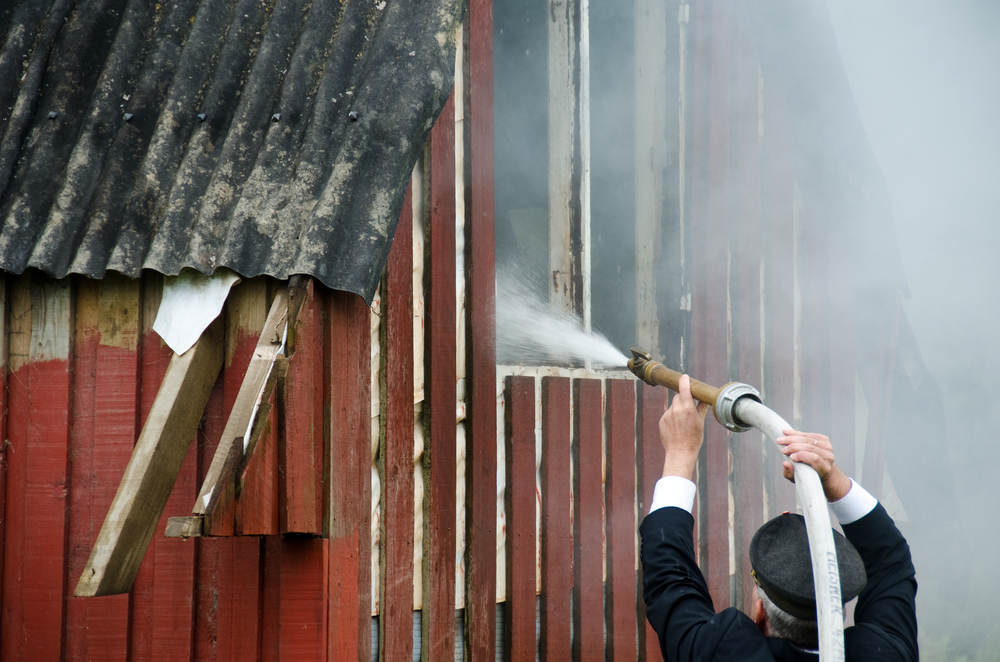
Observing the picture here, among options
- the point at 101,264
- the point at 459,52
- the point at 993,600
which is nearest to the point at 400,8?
the point at 459,52

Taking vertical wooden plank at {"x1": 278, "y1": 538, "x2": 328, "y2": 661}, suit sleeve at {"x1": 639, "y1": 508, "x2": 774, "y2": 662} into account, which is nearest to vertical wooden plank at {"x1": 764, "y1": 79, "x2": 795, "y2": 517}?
suit sleeve at {"x1": 639, "y1": 508, "x2": 774, "y2": 662}

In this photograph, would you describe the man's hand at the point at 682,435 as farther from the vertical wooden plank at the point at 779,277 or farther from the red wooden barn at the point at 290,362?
the vertical wooden plank at the point at 779,277

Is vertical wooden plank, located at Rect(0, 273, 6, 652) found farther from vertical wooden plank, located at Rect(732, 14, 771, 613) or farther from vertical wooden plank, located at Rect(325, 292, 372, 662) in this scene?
vertical wooden plank, located at Rect(732, 14, 771, 613)

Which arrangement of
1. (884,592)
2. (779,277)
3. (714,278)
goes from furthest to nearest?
(779,277) → (714,278) → (884,592)

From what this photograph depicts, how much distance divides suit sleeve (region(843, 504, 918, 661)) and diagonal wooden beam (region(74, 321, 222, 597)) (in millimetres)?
2115

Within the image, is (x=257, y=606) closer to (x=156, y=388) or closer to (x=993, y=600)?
(x=156, y=388)

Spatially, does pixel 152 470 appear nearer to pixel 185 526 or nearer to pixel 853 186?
pixel 185 526

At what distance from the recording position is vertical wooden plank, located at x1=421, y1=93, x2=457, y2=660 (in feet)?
11.5

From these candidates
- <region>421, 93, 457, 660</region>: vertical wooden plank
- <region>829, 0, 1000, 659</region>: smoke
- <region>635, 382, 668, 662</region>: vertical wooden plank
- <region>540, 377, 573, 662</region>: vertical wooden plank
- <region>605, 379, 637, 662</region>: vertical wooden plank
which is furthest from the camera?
<region>829, 0, 1000, 659</region>: smoke

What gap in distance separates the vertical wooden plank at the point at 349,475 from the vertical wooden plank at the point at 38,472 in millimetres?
1032

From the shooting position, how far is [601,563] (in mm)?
4527

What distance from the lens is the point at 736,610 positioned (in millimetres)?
2309

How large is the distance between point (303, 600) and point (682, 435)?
53.4 inches

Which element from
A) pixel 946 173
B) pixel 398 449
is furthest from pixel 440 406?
pixel 946 173
